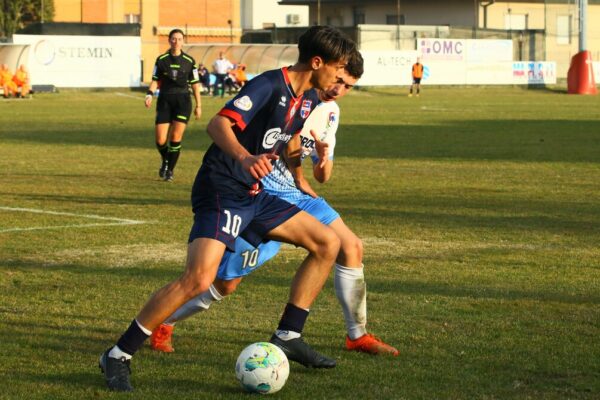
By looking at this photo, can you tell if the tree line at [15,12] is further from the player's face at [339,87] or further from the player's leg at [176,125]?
the player's face at [339,87]

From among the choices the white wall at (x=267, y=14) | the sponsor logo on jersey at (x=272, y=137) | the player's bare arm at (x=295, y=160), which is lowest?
the player's bare arm at (x=295, y=160)

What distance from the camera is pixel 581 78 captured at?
5897 centimetres

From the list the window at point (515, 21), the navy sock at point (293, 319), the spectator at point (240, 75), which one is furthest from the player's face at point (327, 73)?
the window at point (515, 21)

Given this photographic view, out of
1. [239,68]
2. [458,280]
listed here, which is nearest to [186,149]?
[458,280]

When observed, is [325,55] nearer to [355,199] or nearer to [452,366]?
[452,366]

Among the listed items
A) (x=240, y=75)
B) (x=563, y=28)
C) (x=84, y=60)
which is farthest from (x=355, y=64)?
(x=563, y=28)

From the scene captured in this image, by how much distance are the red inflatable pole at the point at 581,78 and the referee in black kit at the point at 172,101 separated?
140 feet

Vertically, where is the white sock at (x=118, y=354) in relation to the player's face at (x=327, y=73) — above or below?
below

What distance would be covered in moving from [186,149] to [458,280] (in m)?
14.8

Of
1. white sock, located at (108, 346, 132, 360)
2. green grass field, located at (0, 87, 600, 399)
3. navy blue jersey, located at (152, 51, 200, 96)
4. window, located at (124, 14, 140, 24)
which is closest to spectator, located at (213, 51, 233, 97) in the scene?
green grass field, located at (0, 87, 600, 399)

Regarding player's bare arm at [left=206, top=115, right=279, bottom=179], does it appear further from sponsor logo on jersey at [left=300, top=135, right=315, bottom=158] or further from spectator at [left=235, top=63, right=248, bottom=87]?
spectator at [left=235, top=63, right=248, bottom=87]

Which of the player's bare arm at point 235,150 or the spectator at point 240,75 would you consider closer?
the player's bare arm at point 235,150

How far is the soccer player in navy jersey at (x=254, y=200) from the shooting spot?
611cm

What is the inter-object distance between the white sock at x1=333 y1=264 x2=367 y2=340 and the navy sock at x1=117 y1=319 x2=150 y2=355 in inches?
52.9
